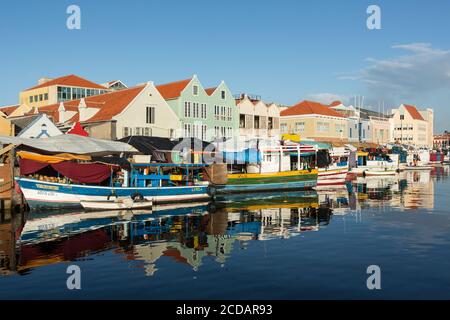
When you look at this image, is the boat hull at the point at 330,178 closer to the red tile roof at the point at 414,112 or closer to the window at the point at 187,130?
the window at the point at 187,130

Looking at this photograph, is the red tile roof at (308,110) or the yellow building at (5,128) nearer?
the yellow building at (5,128)

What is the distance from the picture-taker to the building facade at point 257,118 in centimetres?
7612

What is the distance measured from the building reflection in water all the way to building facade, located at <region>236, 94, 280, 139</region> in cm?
3485

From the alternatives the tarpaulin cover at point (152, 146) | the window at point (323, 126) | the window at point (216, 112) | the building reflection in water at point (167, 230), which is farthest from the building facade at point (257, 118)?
the building reflection in water at point (167, 230)

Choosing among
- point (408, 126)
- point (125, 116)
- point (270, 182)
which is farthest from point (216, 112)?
point (408, 126)

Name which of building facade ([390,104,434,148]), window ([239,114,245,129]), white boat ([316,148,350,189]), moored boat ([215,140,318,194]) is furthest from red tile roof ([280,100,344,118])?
building facade ([390,104,434,148])

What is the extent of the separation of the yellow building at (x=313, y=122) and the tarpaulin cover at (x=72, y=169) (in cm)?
5884

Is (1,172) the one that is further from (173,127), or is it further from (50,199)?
(173,127)

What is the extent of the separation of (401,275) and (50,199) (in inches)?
1011

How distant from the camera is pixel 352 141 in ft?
337

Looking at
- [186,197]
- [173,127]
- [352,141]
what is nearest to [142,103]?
[173,127]

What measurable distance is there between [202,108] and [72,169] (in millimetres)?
34387

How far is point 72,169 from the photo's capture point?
35969mm

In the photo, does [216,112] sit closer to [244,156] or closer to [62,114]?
[244,156]
